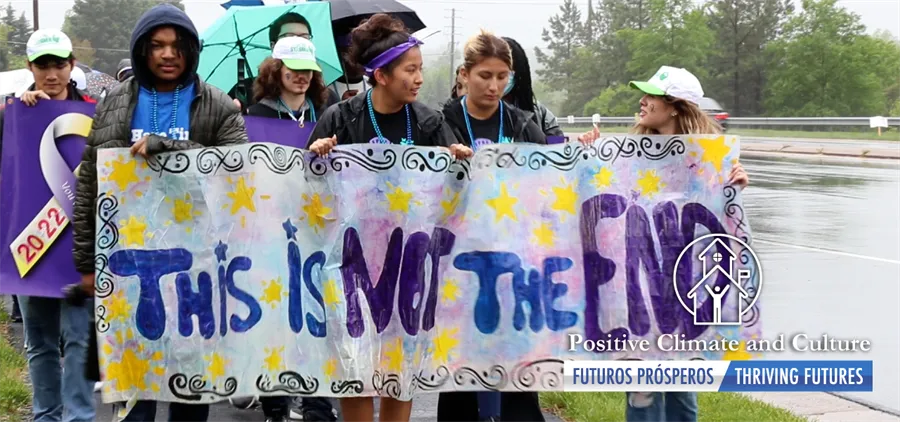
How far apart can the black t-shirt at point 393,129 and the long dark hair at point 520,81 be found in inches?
41.7

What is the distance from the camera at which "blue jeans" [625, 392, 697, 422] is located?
4516 millimetres

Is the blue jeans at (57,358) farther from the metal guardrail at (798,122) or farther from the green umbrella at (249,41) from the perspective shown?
the metal guardrail at (798,122)

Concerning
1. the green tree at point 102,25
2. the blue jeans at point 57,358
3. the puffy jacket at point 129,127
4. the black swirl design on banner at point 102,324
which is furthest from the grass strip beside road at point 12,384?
the green tree at point 102,25

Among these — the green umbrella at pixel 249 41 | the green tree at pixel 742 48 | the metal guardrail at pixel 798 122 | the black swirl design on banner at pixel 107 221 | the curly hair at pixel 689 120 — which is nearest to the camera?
the black swirl design on banner at pixel 107 221

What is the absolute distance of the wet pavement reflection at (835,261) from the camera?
7832 mm

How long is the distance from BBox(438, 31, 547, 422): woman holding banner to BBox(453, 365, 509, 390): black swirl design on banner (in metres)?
0.17

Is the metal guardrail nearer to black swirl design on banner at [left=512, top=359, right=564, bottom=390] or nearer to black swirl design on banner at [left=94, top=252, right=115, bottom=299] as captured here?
black swirl design on banner at [left=512, top=359, right=564, bottom=390]

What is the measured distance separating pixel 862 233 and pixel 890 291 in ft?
14.0

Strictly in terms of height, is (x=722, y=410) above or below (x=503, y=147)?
below

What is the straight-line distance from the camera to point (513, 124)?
4879 mm

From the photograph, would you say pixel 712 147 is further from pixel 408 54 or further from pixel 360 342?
pixel 360 342

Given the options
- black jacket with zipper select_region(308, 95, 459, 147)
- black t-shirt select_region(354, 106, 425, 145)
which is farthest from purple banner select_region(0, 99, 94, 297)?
black t-shirt select_region(354, 106, 425, 145)

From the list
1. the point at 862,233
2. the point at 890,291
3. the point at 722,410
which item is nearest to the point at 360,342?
the point at 722,410

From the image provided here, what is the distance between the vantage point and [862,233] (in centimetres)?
1388
